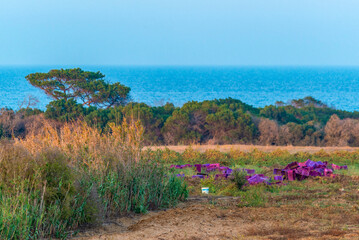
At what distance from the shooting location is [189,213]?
22.0 ft

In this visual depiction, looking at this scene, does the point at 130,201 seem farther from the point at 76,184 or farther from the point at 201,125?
the point at 201,125

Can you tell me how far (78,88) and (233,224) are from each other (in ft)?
84.1

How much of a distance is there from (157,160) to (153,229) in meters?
1.94

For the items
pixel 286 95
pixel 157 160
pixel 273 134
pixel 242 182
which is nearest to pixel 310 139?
pixel 273 134

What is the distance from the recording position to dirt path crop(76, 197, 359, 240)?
5480 millimetres

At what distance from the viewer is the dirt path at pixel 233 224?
5.48 m

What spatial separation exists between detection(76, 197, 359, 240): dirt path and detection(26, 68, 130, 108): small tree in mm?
23899

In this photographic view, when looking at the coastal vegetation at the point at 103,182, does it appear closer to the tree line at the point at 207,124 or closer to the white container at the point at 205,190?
the white container at the point at 205,190

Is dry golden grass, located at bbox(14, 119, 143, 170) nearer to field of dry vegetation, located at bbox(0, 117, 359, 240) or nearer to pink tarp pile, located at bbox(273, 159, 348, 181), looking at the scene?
field of dry vegetation, located at bbox(0, 117, 359, 240)

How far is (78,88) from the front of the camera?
30422mm

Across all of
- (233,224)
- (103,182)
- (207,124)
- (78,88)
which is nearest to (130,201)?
(103,182)

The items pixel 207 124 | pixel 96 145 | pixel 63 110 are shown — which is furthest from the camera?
pixel 63 110

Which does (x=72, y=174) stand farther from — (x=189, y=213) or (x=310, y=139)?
(x=310, y=139)

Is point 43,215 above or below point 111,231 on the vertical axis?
above
